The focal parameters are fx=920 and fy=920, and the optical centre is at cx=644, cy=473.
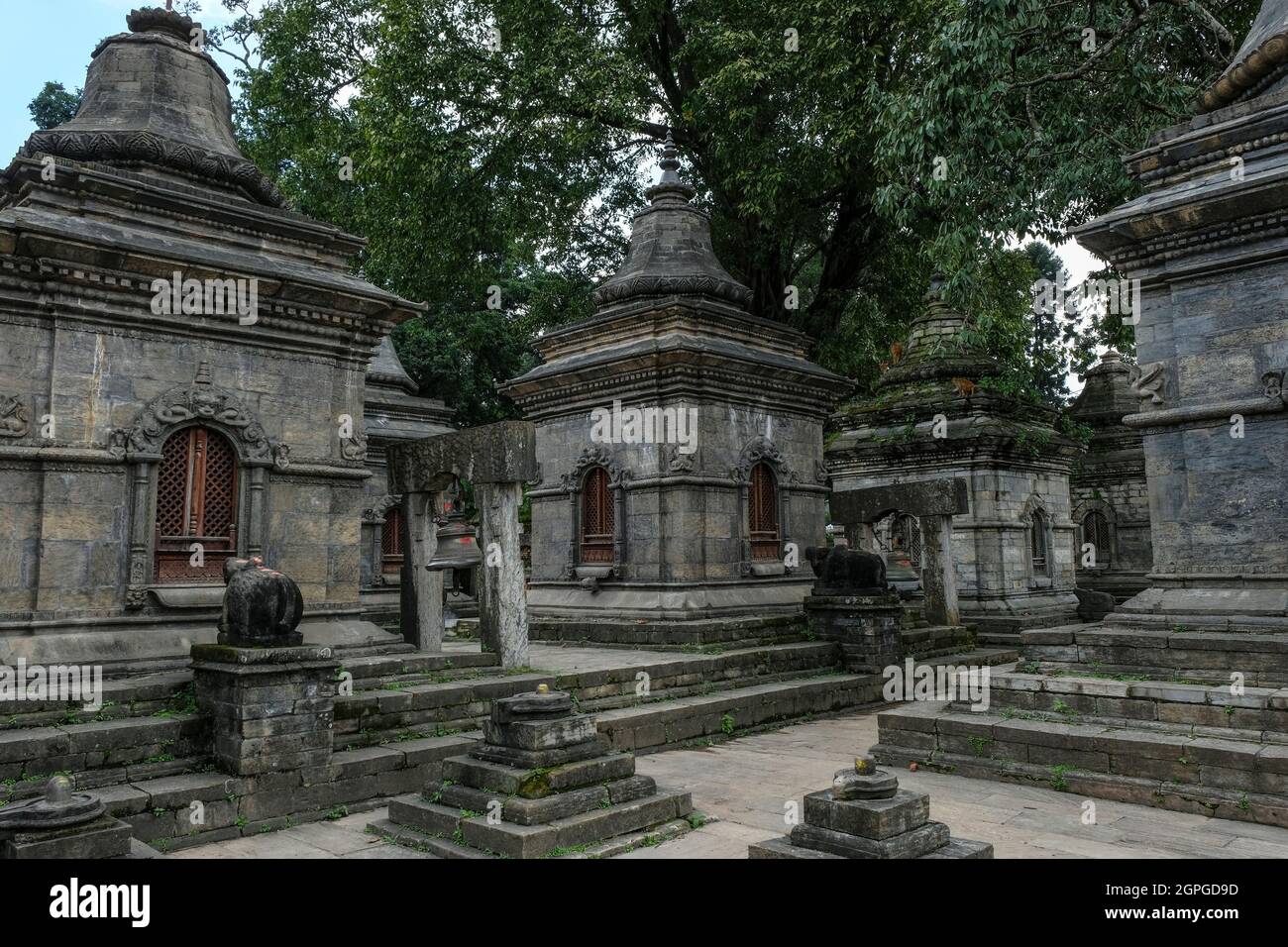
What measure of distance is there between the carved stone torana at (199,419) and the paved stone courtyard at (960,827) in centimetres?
358

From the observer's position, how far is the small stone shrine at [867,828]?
16.5 ft

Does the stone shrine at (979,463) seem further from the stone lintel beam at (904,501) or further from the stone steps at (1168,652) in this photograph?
the stone steps at (1168,652)

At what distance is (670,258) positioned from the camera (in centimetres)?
1568

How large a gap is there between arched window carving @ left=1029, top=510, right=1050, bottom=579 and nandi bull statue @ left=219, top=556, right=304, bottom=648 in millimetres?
15432

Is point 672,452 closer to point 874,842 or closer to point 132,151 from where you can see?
point 132,151

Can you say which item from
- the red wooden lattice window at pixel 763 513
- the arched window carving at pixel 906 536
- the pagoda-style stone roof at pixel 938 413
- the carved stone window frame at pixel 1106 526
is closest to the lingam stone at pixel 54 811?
the red wooden lattice window at pixel 763 513

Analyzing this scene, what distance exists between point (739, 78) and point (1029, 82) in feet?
18.0

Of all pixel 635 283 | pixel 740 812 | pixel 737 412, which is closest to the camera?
pixel 740 812

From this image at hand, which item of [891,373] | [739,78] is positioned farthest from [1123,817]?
[891,373]

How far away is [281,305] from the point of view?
358 inches

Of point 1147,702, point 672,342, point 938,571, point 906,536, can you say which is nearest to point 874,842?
point 1147,702

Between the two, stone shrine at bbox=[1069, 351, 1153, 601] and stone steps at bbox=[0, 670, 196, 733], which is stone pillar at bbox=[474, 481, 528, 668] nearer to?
stone steps at bbox=[0, 670, 196, 733]
